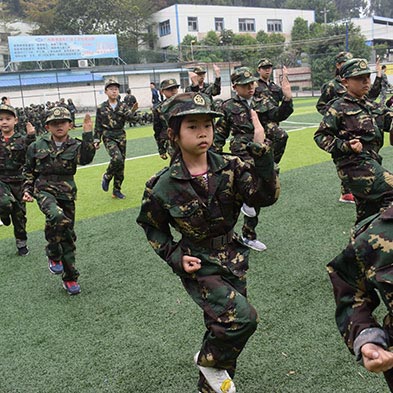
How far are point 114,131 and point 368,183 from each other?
5.56 metres

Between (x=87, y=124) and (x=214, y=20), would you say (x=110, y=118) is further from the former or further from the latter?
(x=214, y=20)

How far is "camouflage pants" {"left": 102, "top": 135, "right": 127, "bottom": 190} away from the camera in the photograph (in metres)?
8.93

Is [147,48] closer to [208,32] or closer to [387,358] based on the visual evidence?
[208,32]

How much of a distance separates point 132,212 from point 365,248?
21.6ft

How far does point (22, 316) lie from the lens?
4652 mm

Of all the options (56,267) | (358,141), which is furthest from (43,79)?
(358,141)

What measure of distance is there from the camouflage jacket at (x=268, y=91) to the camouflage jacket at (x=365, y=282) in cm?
495

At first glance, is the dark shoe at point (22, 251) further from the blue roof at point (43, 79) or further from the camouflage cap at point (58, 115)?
the blue roof at point (43, 79)

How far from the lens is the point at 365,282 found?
188cm

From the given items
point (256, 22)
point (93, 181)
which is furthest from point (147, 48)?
point (93, 181)

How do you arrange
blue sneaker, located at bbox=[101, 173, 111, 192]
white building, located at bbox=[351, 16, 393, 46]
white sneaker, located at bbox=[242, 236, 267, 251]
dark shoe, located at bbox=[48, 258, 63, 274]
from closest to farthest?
dark shoe, located at bbox=[48, 258, 63, 274], white sneaker, located at bbox=[242, 236, 267, 251], blue sneaker, located at bbox=[101, 173, 111, 192], white building, located at bbox=[351, 16, 393, 46]

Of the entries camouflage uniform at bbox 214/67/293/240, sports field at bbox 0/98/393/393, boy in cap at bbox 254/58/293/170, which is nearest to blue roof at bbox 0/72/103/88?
boy in cap at bbox 254/58/293/170

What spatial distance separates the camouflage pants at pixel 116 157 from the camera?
893 centimetres

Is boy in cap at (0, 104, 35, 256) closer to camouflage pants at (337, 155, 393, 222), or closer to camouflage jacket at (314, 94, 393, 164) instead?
camouflage jacket at (314, 94, 393, 164)
